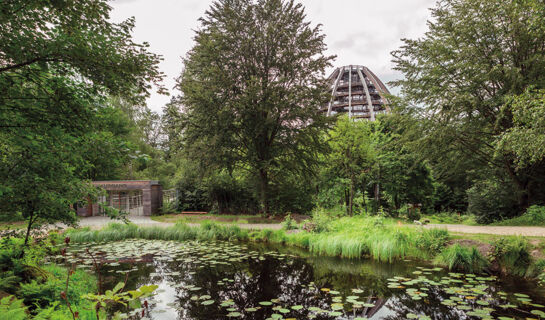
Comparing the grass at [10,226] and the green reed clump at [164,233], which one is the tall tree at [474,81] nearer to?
the green reed clump at [164,233]

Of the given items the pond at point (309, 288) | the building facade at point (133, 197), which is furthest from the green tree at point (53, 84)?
the building facade at point (133, 197)

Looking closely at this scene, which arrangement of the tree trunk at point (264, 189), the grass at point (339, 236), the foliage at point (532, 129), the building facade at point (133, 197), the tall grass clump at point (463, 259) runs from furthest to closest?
the building facade at point (133, 197) → the tree trunk at point (264, 189) → the grass at point (339, 236) → the tall grass clump at point (463, 259) → the foliage at point (532, 129)

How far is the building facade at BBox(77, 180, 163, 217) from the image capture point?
19.2m

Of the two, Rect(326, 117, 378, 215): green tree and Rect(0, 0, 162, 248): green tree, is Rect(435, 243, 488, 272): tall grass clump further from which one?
Rect(0, 0, 162, 248): green tree

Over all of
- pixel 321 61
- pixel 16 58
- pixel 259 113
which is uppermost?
pixel 321 61

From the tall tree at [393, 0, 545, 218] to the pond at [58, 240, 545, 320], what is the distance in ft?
24.7

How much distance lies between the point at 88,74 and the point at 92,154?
1.15 m

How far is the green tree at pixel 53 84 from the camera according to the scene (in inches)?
129

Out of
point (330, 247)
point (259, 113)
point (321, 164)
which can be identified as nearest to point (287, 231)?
point (330, 247)

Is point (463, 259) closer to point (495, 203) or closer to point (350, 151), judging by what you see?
point (350, 151)

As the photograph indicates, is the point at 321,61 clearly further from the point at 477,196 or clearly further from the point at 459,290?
the point at 459,290

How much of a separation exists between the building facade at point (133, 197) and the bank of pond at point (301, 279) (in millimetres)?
9162

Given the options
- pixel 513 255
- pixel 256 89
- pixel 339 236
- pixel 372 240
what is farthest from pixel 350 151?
pixel 513 255

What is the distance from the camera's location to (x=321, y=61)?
47.8 feet
